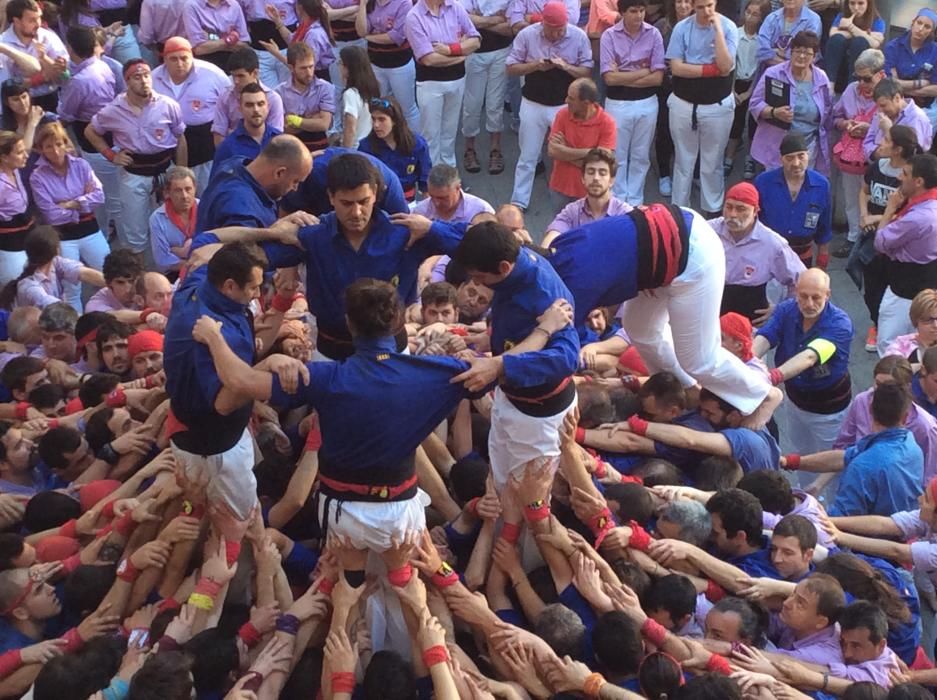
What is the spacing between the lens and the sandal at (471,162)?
34.3ft

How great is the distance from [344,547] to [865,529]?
2603mm

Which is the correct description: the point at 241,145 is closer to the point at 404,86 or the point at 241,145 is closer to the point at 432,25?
the point at 432,25

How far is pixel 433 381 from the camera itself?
437cm

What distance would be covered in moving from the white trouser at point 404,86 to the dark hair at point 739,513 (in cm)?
565

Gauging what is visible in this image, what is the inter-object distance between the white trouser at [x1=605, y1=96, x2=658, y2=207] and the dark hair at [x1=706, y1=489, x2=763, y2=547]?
479 centimetres

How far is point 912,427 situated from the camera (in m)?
6.23

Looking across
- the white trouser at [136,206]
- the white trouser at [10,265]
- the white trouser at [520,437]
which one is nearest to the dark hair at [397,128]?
the white trouser at [136,206]

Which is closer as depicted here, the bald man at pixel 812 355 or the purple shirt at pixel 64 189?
the bald man at pixel 812 355

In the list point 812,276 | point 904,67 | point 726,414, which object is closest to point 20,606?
point 726,414

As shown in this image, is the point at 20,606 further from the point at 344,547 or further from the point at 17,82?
the point at 17,82

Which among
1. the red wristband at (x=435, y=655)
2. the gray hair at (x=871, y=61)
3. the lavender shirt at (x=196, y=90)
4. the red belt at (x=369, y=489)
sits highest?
the red belt at (x=369, y=489)

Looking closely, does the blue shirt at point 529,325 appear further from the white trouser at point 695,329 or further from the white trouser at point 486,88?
the white trouser at point 486,88

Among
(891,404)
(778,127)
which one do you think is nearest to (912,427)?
(891,404)

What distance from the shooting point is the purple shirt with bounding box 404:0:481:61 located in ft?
31.4
